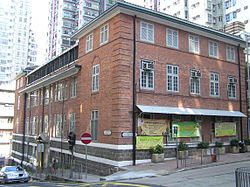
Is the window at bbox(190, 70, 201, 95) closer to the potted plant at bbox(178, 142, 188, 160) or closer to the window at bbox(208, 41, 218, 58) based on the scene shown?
the window at bbox(208, 41, 218, 58)

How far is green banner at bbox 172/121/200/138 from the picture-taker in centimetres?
2228

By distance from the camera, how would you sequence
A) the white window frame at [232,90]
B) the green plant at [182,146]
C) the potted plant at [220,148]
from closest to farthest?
the green plant at [182,146], the potted plant at [220,148], the white window frame at [232,90]

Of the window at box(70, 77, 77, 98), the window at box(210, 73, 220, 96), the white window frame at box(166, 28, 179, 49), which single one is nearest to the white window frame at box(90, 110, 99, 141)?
the window at box(70, 77, 77, 98)

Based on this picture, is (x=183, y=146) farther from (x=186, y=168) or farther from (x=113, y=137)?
(x=113, y=137)

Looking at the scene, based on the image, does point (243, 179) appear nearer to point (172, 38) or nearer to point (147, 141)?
point (147, 141)

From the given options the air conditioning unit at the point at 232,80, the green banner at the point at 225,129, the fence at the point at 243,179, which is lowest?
the fence at the point at 243,179

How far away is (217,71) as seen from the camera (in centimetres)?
2653

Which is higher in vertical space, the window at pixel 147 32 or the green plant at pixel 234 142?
the window at pixel 147 32

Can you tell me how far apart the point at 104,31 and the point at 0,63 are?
81.6 meters

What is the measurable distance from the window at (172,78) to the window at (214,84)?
4463 mm

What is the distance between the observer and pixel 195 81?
24578 millimetres

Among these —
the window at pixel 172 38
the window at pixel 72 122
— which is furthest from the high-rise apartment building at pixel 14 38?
the window at pixel 172 38

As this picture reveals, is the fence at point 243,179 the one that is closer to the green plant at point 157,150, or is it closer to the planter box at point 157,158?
the planter box at point 157,158

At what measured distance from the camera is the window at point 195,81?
79.5 feet
